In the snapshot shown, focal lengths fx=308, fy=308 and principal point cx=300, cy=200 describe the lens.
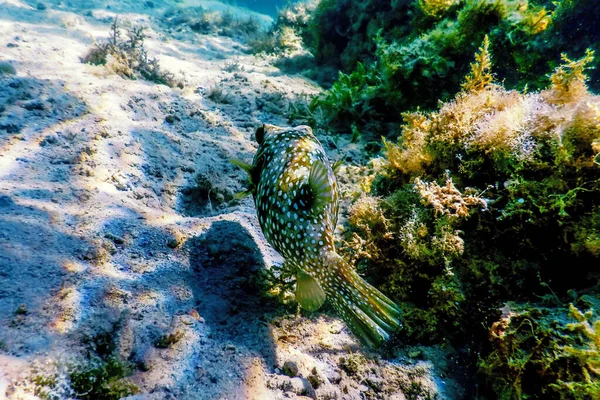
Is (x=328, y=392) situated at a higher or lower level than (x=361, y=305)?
lower

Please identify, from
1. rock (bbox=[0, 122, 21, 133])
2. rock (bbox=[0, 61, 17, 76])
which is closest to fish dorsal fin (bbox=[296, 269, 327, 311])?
rock (bbox=[0, 122, 21, 133])

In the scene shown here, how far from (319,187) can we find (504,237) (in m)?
1.88

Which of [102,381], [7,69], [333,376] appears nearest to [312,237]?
[333,376]

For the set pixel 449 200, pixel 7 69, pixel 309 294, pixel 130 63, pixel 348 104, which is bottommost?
pixel 309 294

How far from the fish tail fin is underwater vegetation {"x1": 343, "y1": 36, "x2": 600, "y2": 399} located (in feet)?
2.46

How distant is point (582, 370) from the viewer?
6.72 feet

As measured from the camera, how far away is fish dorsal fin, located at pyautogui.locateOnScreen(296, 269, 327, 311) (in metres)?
2.62

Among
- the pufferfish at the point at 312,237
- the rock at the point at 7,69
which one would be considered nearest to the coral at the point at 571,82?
the pufferfish at the point at 312,237

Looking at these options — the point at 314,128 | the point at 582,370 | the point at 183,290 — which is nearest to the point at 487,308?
the point at 582,370

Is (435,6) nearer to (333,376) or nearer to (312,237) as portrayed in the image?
(312,237)

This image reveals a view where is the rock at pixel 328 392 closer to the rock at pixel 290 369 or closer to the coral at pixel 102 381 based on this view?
the rock at pixel 290 369

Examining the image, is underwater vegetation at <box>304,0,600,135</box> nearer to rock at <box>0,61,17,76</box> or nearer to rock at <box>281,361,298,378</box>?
rock at <box>281,361,298,378</box>

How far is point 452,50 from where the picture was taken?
5.31 metres

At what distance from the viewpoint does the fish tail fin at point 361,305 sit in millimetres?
2305
